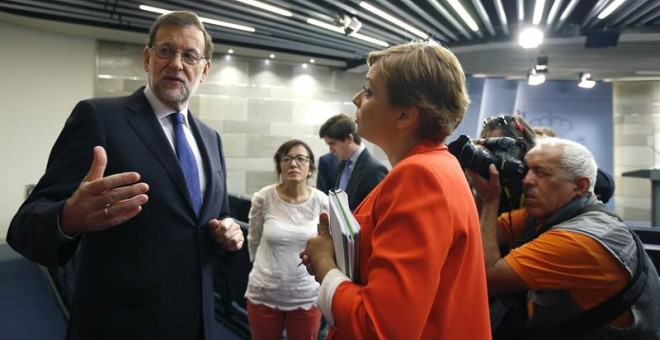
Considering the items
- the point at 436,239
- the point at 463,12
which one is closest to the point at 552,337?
the point at 436,239

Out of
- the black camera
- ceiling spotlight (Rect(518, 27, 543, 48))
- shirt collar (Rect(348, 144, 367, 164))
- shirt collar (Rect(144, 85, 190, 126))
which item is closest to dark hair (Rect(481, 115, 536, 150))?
the black camera

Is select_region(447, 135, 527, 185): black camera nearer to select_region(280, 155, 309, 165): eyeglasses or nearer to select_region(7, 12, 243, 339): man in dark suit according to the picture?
select_region(7, 12, 243, 339): man in dark suit

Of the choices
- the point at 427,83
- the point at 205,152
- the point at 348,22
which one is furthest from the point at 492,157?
the point at 348,22

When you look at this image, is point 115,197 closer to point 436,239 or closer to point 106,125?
point 106,125

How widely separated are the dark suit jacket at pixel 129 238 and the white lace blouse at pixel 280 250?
123 centimetres

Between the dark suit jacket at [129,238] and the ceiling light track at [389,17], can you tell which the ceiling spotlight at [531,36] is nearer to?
the ceiling light track at [389,17]

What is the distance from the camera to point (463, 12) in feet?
19.9

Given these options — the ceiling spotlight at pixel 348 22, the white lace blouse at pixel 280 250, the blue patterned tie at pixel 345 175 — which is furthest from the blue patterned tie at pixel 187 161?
the ceiling spotlight at pixel 348 22

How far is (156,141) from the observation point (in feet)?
4.05

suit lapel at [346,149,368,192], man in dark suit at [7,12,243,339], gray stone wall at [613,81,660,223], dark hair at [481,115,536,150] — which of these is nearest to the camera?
man in dark suit at [7,12,243,339]

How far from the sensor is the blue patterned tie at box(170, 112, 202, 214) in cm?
131

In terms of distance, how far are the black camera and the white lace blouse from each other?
3.96ft

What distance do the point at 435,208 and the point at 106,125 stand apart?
0.88m

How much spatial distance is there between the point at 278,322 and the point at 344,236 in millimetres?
1797
